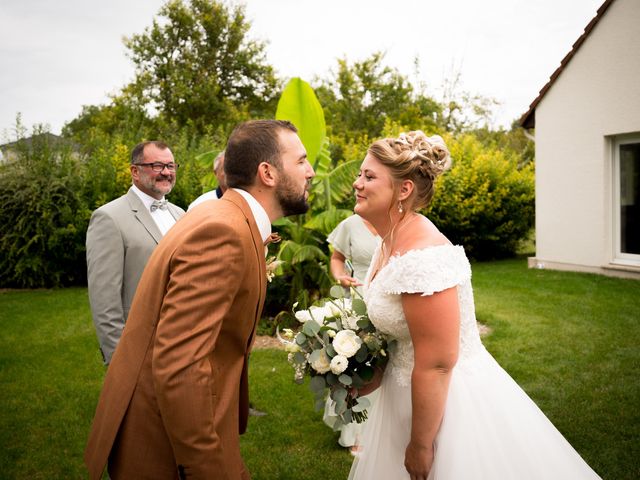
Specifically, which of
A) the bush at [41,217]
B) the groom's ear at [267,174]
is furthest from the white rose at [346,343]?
the bush at [41,217]

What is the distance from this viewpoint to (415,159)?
8.38 ft

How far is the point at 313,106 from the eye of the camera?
28.0 ft

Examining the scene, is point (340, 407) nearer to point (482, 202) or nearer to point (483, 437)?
point (483, 437)

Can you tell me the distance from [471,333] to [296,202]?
1.19m

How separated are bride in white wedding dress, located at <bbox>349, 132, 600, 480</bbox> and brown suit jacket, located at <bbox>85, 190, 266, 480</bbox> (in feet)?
2.48

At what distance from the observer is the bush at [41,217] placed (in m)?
12.8

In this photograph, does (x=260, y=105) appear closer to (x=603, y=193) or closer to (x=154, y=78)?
(x=154, y=78)

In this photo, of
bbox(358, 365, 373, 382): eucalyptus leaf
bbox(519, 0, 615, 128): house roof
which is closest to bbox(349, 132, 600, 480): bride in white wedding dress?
bbox(358, 365, 373, 382): eucalyptus leaf

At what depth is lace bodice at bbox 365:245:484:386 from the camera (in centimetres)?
217

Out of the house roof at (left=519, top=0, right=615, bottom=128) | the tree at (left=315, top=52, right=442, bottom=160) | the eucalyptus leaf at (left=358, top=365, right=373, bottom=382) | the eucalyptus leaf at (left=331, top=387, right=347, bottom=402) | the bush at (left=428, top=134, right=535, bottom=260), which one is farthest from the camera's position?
the tree at (left=315, top=52, right=442, bottom=160)

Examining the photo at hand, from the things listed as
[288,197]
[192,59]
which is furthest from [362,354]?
[192,59]

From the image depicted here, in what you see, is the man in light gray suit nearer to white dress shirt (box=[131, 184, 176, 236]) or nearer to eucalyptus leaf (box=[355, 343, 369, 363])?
white dress shirt (box=[131, 184, 176, 236])

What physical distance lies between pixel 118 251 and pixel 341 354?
2130 mm

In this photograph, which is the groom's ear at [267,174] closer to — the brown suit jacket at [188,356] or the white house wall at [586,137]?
the brown suit jacket at [188,356]
